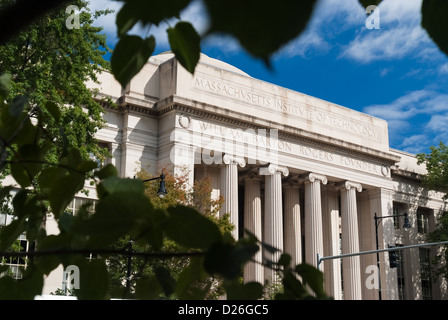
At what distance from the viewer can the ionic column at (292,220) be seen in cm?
4769

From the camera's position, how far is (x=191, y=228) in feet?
3.77

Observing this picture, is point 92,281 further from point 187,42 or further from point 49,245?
point 187,42

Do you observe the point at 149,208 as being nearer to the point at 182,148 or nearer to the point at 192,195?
the point at 192,195

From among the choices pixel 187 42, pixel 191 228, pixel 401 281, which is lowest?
pixel 191 228

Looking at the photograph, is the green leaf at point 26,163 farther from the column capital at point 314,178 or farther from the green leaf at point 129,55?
the column capital at point 314,178

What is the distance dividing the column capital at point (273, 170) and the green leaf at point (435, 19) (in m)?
43.4

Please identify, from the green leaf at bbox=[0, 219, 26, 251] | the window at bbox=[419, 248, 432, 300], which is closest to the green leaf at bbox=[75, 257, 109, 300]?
the green leaf at bbox=[0, 219, 26, 251]

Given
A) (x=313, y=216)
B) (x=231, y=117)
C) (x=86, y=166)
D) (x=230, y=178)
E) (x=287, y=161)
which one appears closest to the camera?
(x=86, y=166)

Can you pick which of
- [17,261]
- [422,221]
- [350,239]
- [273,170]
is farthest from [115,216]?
[422,221]

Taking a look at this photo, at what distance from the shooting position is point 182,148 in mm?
39594

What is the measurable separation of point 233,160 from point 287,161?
5.10m

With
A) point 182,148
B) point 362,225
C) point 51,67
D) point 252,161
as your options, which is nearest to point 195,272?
point 51,67

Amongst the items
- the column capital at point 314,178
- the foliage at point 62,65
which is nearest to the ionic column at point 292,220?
the column capital at point 314,178
